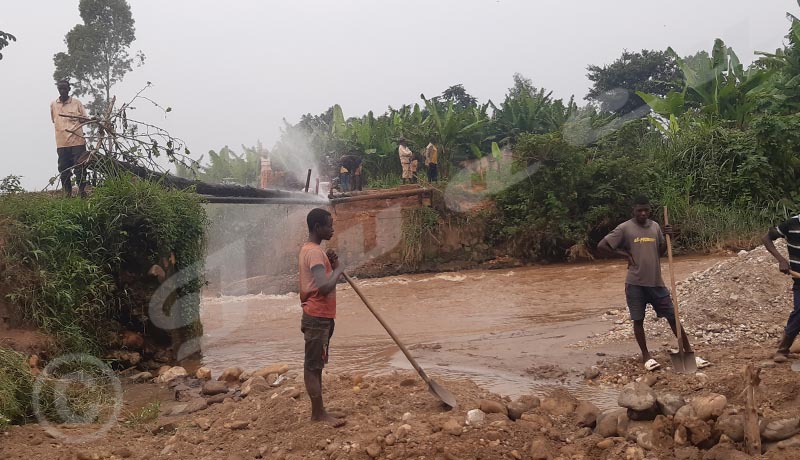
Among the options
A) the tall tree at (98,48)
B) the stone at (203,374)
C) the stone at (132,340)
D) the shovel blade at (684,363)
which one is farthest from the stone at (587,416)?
the tall tree at (98,48)

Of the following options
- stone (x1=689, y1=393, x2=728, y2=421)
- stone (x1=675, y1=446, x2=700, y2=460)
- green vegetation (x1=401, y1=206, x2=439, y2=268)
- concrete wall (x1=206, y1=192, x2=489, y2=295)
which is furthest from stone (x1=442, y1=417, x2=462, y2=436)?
green vegetation (x1=401, y1=206, x2=439, y2=268)

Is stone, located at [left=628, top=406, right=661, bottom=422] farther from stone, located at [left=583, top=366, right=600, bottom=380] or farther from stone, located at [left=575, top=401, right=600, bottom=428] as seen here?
stone, located at [left=583, top=366, right=600, bottom=380]

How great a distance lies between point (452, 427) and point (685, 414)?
4.47ft

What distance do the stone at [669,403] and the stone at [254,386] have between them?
3653mm

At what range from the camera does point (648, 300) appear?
6145 millimetres

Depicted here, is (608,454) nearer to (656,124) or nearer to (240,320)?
(240,320)

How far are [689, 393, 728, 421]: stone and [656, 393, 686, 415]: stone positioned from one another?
13cm

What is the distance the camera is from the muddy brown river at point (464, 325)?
702 cm

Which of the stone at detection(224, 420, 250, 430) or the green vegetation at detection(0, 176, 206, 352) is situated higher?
the green vegetation at detection(0, 176, 206, 352)

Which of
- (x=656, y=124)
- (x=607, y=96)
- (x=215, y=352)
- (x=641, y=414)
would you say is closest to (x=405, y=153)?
(x=656, y=124)

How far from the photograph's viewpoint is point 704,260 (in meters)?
14.5

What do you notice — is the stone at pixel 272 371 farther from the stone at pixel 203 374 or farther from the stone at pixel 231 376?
the stone at pixel 203 374

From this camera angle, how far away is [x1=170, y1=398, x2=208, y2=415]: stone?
19.8 feet

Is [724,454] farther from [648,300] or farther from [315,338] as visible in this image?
[648,300]
